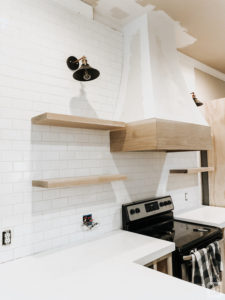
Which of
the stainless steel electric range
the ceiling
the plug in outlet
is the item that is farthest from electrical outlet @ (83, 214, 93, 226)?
the ceiling

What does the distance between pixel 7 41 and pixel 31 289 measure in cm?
155

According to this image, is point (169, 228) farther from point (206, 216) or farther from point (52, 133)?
point (52, 133)

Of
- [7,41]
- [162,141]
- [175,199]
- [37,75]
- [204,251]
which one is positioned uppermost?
[7,41]

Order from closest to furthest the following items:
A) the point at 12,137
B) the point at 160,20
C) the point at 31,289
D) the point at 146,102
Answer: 1. the point at 31,289
2. the point at 12,137
3. the point at 146,102
4. the point at 160,20

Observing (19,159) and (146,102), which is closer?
(19,159)

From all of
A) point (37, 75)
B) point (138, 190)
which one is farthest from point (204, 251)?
point (37, 75)

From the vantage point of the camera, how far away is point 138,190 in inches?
96.3

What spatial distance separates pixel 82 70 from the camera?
184cm

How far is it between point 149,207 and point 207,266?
0.71 m

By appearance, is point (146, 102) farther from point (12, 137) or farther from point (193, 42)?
point (193, 42)

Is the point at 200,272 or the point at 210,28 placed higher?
the point at 210,28

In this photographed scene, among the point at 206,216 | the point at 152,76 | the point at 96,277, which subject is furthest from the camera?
the point at 206,216

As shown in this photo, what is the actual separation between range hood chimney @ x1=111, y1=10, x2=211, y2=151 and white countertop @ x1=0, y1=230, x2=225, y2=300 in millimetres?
803

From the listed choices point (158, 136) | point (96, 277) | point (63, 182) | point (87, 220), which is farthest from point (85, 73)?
point (96, 277)
